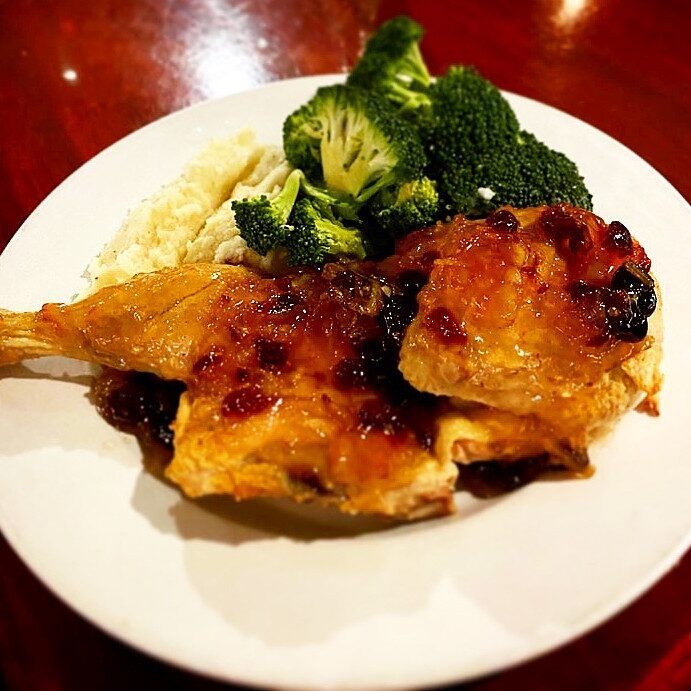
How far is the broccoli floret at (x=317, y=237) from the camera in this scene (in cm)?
318

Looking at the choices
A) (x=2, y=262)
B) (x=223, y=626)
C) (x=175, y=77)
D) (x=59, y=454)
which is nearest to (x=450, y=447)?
(x=223, y=626)

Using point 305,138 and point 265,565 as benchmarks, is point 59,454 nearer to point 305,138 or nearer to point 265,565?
point 265,565

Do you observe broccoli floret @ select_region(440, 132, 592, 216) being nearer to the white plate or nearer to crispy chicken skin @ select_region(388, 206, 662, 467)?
crispy chicken skin @ select_region(388, 206, 662, 467)

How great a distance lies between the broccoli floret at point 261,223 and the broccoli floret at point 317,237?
0.05 meters

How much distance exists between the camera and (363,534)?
8.20 ft

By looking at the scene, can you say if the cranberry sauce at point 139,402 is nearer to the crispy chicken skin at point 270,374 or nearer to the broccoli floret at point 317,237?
the crispy chicken skin at point 270,374

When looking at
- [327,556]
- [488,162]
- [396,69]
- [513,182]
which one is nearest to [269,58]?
[396,69]

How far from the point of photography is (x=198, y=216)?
356 cm

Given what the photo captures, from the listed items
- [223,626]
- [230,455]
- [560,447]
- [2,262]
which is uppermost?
[560,447]

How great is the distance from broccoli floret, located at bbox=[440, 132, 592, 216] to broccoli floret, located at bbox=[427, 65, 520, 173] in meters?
0.08

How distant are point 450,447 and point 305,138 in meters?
1.95

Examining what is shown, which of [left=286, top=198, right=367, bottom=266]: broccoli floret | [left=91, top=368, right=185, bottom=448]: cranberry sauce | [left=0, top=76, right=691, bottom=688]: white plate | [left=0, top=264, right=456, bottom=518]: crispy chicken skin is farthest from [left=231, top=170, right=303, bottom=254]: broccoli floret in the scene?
[left=0, top=76, right=691, bottom=688]: white plate

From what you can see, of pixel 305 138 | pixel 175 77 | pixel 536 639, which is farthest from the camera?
pixel 175 77

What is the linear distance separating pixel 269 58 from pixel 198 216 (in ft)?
7.53
